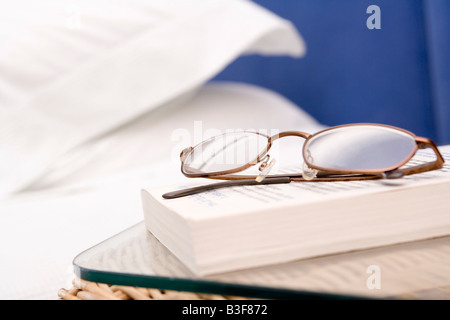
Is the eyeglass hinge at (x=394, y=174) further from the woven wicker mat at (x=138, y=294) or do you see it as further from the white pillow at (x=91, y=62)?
the white pillow at (x=91, y=62)

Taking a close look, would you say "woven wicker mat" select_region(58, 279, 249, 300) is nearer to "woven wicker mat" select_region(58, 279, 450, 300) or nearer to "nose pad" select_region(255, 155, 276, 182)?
"woven wicker mat" select_region(58, 279, 450, 300)

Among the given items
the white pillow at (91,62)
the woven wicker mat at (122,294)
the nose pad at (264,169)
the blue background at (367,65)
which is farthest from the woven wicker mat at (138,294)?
the blue background at (367,65)

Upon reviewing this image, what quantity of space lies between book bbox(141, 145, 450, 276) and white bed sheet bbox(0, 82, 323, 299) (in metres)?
0.15

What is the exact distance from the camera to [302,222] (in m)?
0.22

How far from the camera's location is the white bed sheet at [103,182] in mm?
360

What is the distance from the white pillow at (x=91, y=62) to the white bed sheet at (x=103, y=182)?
0.03 m

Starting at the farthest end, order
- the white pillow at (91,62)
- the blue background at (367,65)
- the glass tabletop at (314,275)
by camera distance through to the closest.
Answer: the blue background at (367,65) < the white pillow at (91,62) < the glass tabletop at (314,275)

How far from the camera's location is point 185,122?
76 centimetres

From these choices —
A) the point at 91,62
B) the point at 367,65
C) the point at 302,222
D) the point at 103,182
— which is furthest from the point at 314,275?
the point at 367,65

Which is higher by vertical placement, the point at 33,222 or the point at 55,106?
the point at 55,106

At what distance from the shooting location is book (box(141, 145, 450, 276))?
212mm

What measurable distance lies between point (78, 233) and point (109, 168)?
267 millimetres
